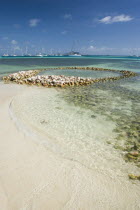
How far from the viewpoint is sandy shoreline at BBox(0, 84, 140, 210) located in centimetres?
309

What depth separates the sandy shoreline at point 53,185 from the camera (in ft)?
10.2

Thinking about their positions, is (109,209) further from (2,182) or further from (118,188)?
(2,182)

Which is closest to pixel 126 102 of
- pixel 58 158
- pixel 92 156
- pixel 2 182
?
pixel 92 156

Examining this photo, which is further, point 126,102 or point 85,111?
point 126,102

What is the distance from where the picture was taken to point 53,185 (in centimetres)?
352

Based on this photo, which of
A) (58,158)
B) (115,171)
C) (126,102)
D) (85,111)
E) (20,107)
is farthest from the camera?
(126,102)

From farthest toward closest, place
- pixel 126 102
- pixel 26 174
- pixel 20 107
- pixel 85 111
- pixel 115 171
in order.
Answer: pixel 126 102 < pixel 20 107 < pixel 85 111 < pixel 115 171 < pixel 26 174

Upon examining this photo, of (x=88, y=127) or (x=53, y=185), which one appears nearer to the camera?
(x=53, y=185)

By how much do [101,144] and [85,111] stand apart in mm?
3147

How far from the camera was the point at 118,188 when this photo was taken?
11.6 ft

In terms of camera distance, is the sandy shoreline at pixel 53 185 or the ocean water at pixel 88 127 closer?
the sandy shoreline at pixel 53 185

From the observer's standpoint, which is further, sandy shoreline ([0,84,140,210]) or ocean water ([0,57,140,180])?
ocean water ([0,57,140,180])

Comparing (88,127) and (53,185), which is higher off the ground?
(88,127)

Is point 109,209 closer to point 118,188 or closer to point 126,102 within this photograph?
point 118,188
